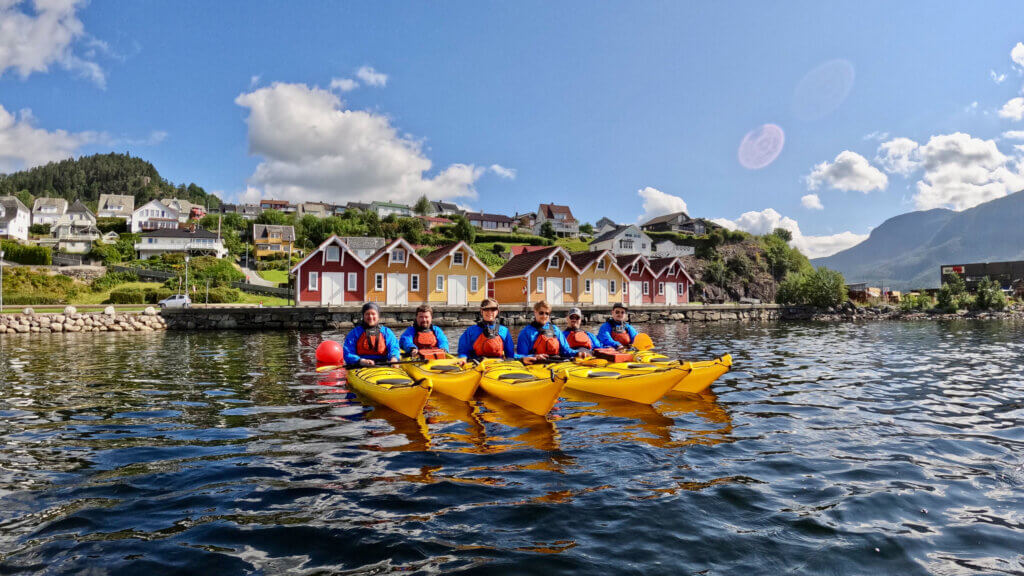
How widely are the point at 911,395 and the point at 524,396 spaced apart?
9.31m

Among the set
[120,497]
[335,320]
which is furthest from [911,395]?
[335,320]

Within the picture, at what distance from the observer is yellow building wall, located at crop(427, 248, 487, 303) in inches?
1843

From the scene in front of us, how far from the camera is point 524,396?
899cm

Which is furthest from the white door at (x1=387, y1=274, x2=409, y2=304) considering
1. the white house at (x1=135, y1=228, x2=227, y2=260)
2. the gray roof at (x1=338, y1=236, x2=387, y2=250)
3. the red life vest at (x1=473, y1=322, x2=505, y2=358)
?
the white house at (x1=135, y1=228, x2=227, y2=260)

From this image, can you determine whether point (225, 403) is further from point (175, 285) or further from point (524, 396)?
point (175, 285)

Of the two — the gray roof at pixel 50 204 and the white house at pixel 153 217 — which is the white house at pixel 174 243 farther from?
the gray roof at pixel 50 204

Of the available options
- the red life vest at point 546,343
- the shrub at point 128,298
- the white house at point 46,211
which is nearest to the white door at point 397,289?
the shrub at point 128,298

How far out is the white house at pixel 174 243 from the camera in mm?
82312

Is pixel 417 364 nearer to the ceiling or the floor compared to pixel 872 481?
nearer to the ceiling

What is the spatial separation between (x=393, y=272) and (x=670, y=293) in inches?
1263

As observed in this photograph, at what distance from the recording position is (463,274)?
158 ft

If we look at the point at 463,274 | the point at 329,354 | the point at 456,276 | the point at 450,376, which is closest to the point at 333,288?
the point at 456,276

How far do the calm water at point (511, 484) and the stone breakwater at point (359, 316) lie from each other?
20.1m

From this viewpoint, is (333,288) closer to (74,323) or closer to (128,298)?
(74,323)
